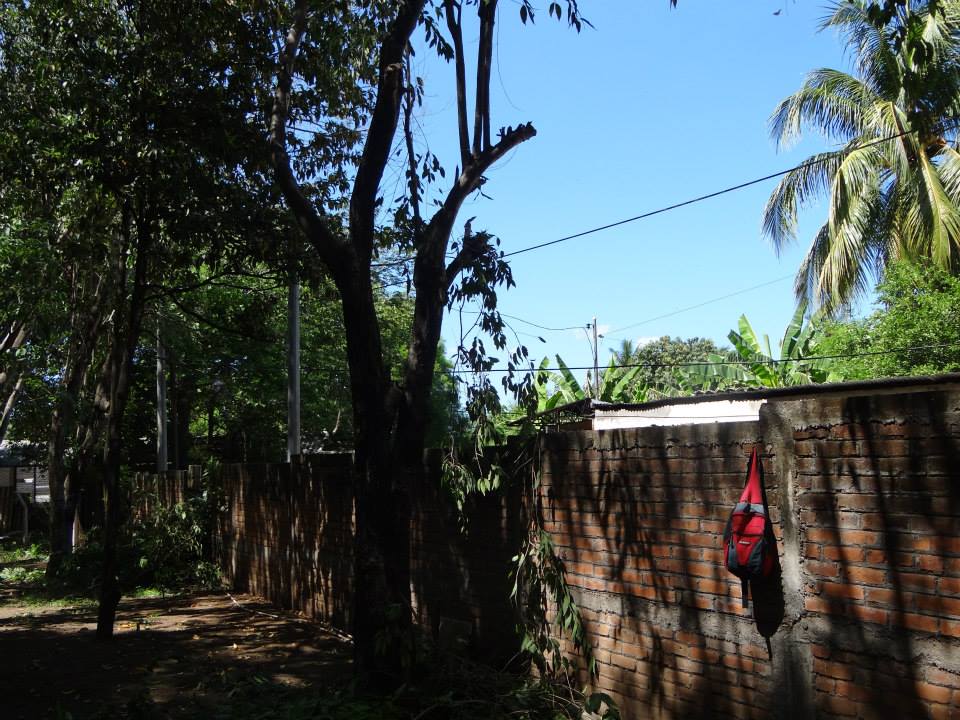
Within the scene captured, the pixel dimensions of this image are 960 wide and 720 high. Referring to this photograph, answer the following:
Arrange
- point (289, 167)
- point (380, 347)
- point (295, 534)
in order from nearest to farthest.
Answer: point (380, 347), point (289, 167), point (295, 534)

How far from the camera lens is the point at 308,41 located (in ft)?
36.0

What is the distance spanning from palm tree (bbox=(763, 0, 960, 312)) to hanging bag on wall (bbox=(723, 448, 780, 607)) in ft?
47.2

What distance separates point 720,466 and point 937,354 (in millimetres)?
12505

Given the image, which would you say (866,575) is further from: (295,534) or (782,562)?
(295,534)

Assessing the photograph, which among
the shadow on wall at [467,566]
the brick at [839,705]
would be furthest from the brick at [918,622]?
the shadow on wall at [467,566]

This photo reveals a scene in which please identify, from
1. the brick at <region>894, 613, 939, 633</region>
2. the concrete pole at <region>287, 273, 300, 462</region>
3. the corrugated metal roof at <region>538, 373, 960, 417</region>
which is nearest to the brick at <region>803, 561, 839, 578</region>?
the brick at <region>894, 613, 939, 633</region>

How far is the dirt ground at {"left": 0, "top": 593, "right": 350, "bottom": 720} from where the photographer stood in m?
7.34

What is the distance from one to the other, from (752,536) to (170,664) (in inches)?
273

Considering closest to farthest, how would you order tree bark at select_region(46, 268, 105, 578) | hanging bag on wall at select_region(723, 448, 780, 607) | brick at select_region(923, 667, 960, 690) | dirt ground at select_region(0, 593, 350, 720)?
brick at select_region(923, 667, 960, 690) → hanging bag on wall at select_region(723, 448, 780, 607) → dirt ground at select_region(0, 593, 350, 720) → tree bark at select_region(46, 268, 105, 578)

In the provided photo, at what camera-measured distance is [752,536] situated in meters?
4.91

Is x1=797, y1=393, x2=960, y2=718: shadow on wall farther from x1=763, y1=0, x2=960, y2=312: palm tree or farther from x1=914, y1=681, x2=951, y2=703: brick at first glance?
x1=763, y1=0, x2=960, y2=312: palm tree

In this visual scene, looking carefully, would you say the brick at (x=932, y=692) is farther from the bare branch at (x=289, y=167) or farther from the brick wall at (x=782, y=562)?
the bare branch at (x=289, y=167)

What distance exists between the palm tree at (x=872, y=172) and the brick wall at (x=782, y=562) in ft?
44.6

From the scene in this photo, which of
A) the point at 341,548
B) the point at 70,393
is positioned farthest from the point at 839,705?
the point at 70,393
